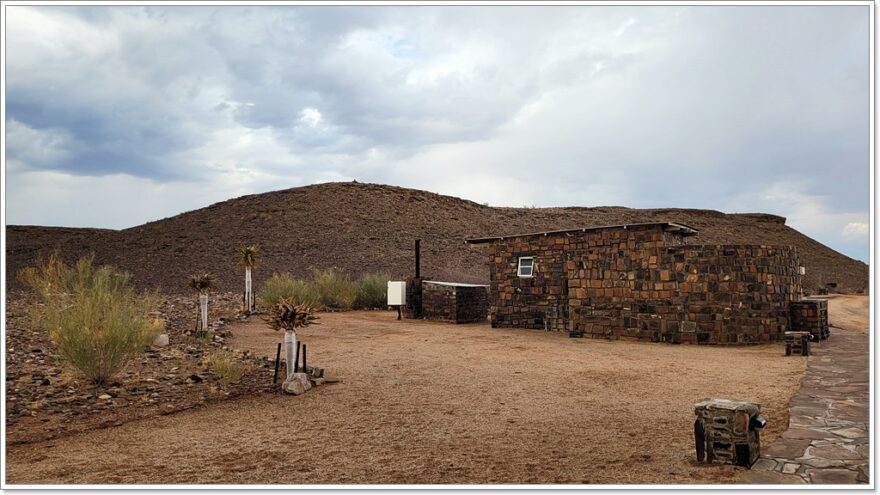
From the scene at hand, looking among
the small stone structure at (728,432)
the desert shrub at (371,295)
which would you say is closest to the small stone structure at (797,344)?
the small stone structure at (728,432)

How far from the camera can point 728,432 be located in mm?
4871

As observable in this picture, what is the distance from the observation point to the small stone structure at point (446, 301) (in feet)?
66.1

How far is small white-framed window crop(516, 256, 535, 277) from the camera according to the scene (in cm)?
1766

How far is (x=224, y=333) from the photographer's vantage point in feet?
48.2

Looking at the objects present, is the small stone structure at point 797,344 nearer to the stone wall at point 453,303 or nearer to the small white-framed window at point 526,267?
the small white-framed window at point 526,267

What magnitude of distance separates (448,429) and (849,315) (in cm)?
1973

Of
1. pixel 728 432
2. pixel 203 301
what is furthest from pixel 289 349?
pixel 203 301

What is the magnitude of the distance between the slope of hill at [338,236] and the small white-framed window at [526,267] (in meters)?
17.8

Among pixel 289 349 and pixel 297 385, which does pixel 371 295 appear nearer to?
pixel 289 349

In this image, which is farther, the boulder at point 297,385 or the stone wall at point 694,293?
the stone wall at point 694,293

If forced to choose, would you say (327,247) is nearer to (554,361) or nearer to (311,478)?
(554,361)

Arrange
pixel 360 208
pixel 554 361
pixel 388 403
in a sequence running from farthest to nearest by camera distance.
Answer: pixel 360 208 < pixel 554 361 < pixel 388 403
